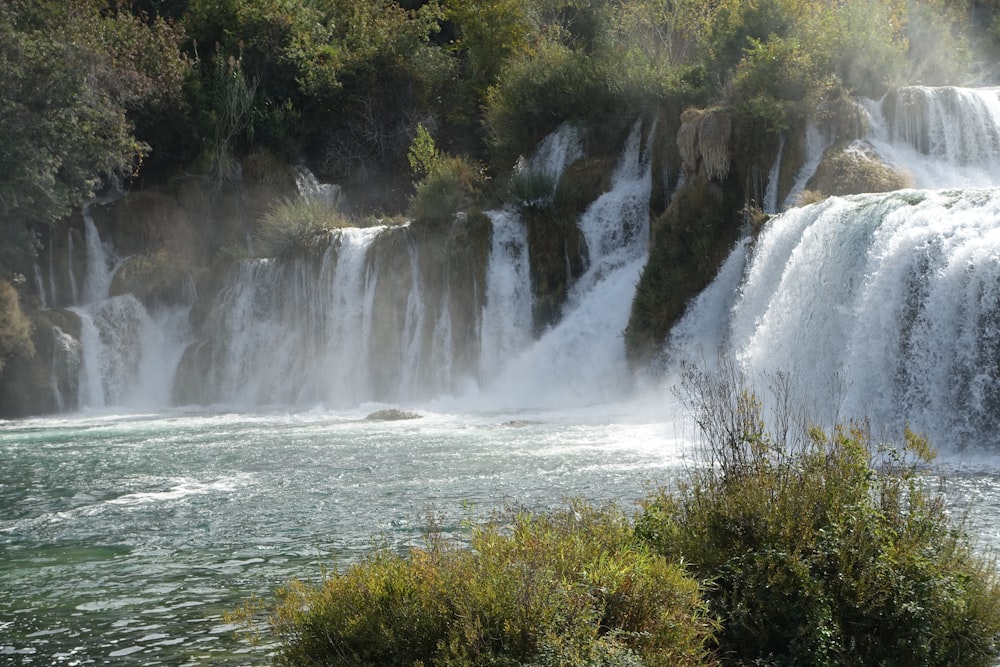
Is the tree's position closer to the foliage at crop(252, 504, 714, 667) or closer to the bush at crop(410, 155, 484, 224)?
the bush at crop(410, 155, 484, 224)

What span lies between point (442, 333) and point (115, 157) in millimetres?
11011

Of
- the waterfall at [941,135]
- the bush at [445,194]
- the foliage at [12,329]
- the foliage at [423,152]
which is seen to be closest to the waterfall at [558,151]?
the bush at [445,194]

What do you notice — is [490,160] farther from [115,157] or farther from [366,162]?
[115,157]

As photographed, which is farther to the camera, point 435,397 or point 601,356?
point 435,397

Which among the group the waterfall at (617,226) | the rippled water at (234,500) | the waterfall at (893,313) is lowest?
the rippled water at (234,500)

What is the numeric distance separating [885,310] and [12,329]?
70.5 ft

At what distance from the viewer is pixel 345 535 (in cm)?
1088

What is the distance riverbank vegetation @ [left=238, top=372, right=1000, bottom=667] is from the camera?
218 inches

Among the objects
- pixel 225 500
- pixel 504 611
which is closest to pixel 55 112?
pixel 225 500

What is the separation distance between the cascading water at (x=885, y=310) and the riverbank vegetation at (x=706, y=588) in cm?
772

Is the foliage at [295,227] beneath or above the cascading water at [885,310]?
above

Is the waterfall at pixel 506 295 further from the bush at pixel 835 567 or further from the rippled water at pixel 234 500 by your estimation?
the bush at pixel 835 567

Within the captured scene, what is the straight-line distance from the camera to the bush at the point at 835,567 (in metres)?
6.13

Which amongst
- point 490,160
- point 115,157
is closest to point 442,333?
point 490,160
